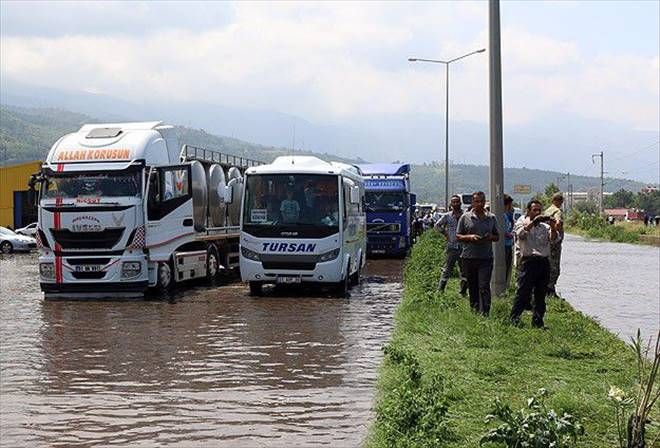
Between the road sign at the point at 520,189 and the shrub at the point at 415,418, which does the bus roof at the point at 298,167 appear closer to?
the shrub at the point at 415,418

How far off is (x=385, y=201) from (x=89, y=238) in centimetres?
1759

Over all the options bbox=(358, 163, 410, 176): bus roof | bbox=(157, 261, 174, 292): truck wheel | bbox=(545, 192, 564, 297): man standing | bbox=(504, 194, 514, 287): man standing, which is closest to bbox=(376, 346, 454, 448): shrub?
bbox=(545, 192, 564, 297): man standing

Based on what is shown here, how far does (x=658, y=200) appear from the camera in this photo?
16325cm

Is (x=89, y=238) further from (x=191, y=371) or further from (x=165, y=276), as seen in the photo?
(x=191, y=371)

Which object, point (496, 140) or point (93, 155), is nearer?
point (496, 140)

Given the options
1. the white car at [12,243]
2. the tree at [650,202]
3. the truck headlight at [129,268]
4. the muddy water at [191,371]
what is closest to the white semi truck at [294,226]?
the muddy water at [191,371]

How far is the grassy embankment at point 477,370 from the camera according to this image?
7.23 metres

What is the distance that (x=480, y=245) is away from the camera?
14383mm

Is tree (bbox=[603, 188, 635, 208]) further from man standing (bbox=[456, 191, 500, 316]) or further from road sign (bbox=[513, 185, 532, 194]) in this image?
man standing (bbox=[456, 191, 500, 316])

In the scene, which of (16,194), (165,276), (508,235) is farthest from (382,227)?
(16,194)

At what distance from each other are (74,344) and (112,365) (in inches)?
87.6

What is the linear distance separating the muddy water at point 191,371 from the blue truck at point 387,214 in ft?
52.5

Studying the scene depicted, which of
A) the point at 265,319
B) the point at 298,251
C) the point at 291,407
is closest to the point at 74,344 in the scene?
the point at 265,319

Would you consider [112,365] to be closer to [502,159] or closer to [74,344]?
[74,344]
